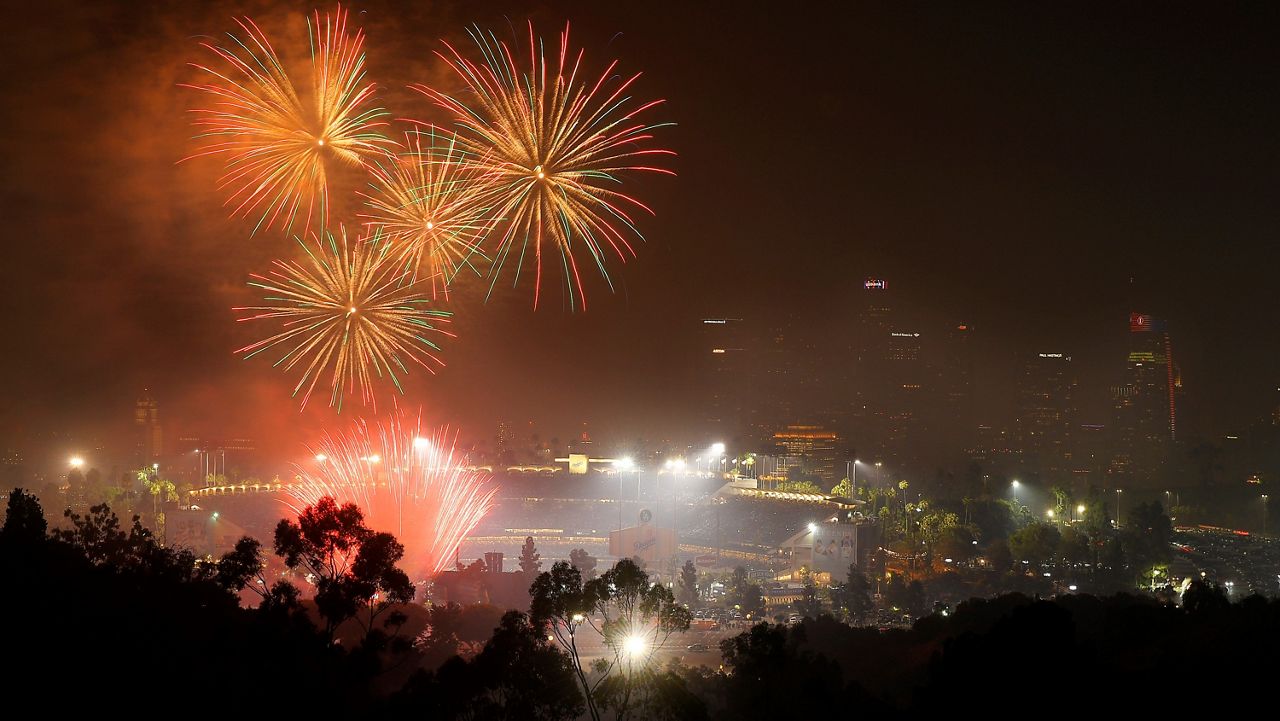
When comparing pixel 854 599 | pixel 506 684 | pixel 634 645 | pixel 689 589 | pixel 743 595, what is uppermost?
pixel 634 645

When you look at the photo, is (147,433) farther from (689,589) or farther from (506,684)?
(506,684)

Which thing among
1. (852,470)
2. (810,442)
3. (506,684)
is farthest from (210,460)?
(506,684)

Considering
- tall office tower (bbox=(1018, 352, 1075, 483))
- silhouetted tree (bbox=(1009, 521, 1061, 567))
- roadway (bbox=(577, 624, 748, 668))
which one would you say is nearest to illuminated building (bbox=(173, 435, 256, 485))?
roadway (bbox=(577, 624, 748, 668))

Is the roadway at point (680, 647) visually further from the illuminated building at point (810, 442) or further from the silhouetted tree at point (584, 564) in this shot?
the illuminated building at point (810, 442)

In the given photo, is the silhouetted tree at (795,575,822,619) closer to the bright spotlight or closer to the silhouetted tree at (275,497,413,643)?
the bright spotlight

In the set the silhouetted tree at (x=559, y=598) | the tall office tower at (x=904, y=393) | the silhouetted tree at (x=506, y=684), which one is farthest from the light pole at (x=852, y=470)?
the silhouetted tree at (x=506, y=684)

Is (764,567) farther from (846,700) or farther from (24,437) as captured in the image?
(24,437)
